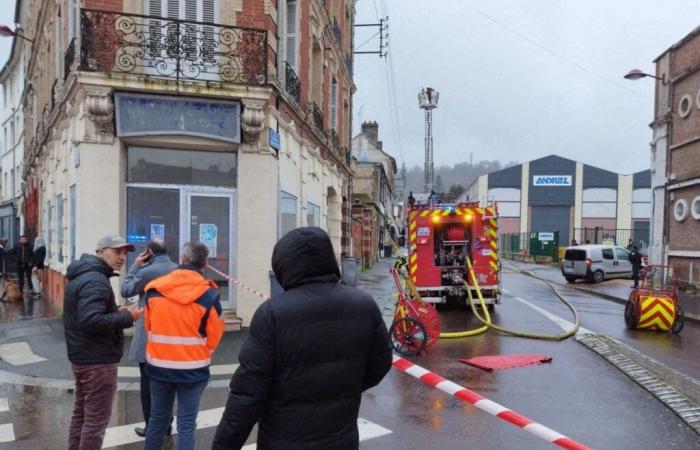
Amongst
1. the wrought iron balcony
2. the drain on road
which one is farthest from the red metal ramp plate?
the wrought iron balcony

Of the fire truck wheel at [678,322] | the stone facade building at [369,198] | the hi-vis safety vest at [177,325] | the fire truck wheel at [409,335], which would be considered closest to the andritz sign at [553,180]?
the stone facade building at [369,198]

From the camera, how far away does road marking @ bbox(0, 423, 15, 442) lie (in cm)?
485

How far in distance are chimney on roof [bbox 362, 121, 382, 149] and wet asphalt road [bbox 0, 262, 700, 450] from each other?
4755 centimetres

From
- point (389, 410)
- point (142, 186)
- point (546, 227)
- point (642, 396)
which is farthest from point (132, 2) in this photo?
point (546, 227)

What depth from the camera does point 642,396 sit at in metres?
6.29

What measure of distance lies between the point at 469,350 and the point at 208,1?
7553 mm

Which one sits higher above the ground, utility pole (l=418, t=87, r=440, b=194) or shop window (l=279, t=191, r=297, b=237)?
utility pole (l=418, t=87, r=440, b=194)

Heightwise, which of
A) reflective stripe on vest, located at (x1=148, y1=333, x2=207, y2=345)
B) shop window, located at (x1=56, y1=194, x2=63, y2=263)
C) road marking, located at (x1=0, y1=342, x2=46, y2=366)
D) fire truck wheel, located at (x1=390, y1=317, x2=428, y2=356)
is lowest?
road marking, located at (x1=0, y1=342, x2=46, y2=366)

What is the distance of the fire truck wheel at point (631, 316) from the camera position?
36.5ft

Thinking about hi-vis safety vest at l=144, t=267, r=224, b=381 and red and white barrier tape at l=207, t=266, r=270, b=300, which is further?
red and white barrier tape at l=207, t=266, r=270, b=300

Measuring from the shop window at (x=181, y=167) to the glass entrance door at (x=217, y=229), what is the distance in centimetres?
29

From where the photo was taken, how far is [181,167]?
9.84 m

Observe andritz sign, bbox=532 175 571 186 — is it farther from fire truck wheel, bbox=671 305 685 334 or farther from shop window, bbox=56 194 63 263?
shop window, bbox=56 194 63 263

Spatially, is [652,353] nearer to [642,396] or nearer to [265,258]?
[642,396]
